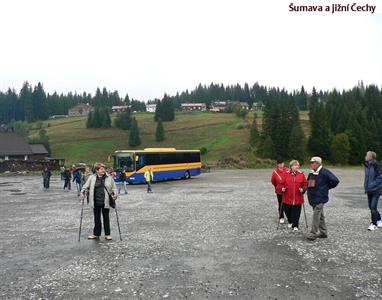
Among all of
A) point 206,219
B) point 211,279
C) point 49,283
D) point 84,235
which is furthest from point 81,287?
point 206,219

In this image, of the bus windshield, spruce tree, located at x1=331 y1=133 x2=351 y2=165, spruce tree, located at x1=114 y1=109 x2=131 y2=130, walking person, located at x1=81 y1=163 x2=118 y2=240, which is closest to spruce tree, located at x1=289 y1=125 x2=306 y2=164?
spruce tree, located at x1=331 y1=133 x2=351 y2=165

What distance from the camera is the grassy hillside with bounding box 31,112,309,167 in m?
92.1

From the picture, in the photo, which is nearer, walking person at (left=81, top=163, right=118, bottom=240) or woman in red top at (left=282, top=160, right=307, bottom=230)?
walking person at (left=81, top=163, right=118, bottom=240)

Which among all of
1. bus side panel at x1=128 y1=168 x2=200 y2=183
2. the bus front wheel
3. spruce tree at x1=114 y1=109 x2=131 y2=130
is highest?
spruce tree at x1=114 y1=109 x2=131 y2=130

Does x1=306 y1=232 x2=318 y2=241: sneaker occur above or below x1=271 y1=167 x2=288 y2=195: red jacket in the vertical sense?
below

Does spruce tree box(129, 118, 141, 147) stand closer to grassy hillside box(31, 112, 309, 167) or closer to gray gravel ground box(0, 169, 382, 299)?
grassy hillside box(31, 112, 309, 167)

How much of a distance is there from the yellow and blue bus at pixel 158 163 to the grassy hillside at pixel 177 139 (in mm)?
33933

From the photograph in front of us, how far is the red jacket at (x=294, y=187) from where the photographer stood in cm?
1323

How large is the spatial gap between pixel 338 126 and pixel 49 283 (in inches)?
4279

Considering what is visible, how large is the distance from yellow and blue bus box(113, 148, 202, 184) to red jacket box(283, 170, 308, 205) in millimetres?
25489

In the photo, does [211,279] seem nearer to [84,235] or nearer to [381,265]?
[381,265]

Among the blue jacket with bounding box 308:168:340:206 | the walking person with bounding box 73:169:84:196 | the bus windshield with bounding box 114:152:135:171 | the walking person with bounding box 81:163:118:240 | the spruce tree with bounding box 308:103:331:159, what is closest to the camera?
the blue jacket with bounding box 308:168:340:206

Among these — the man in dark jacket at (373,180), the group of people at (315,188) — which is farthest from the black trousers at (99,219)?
the man in dark jacket at (373,180)

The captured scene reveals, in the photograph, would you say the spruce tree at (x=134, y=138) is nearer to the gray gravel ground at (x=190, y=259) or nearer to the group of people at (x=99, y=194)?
the gray gravel ground at (x=190, y=259)
